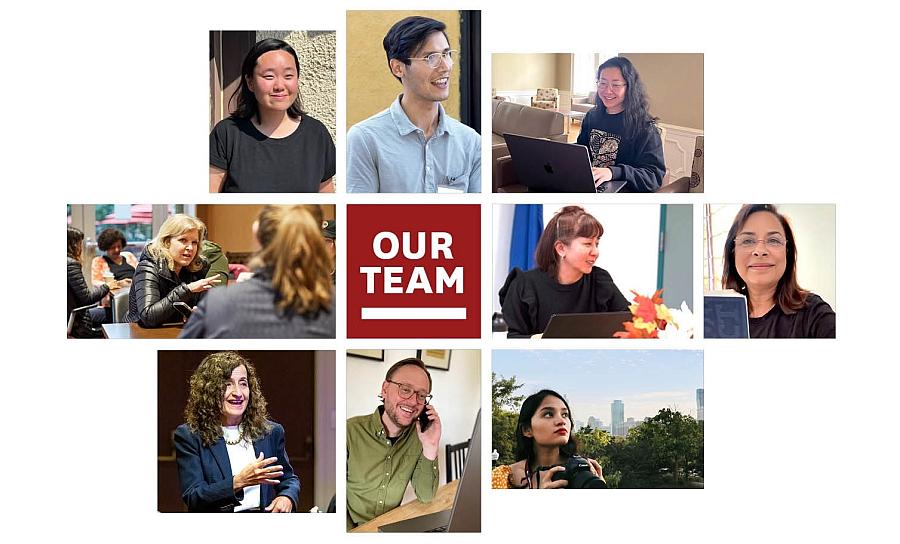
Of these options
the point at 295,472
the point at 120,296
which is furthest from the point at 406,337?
the point at 120,296

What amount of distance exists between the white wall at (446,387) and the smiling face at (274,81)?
86cm

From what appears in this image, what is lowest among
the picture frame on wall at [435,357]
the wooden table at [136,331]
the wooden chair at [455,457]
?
the wooden chair at [455,457]

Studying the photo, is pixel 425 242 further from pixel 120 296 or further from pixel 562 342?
pixel 120 296

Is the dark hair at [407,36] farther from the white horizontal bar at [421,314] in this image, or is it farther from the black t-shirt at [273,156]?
the white horizontal bar at [421,314]

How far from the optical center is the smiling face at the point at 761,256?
163 inches

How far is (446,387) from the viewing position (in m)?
4.15

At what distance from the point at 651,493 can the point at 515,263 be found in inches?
34.8

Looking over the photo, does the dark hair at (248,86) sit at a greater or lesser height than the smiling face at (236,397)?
greater

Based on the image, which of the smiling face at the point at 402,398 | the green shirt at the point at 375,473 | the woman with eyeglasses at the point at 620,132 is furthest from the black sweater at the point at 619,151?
the green shirt at the point at 375,473

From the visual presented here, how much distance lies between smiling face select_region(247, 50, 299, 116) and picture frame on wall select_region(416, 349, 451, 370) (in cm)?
92

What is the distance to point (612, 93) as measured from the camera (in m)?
4.14

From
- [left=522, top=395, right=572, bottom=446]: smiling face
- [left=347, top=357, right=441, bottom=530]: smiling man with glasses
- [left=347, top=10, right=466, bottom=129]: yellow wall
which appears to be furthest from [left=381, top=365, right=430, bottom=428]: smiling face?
[left=347, top=10, right=466, bottom=129]: yellow wall

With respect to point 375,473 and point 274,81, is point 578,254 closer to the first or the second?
point 375,473

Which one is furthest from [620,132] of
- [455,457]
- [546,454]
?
[455,457]
